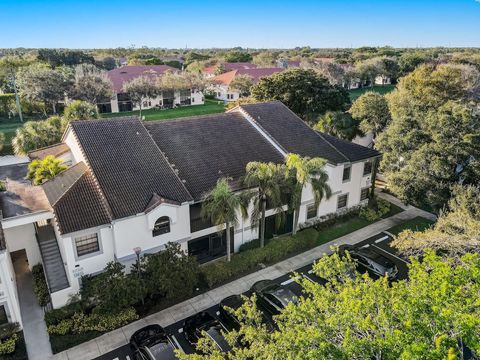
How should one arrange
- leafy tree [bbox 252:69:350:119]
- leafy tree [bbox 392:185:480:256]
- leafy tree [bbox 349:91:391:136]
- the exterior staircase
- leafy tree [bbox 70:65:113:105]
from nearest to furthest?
leafy tree [bbox 392:185:480:256]
the exterior staircase
leafy tree [bbox 349:91:391:136]
leafy tree [bbox 252:69:350:119]
leafy tree [bbox 70:65:113:105]

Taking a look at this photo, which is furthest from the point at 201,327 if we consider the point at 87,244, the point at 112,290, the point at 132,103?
the point at 132,103

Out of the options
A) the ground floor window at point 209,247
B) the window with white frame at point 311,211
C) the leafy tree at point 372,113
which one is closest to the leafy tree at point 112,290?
the ground floor window at point 209,247

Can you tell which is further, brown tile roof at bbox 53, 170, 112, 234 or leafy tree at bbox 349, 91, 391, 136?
leafy tree at bbox 349, 91, 391, 136

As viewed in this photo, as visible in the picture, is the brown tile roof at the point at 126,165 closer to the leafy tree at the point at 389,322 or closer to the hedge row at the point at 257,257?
the hedge row at the point at 257,257

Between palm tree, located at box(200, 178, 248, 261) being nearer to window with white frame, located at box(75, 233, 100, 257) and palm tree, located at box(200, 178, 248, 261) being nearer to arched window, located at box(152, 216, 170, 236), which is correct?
arched window, located at box(152, 216, 170, 236)

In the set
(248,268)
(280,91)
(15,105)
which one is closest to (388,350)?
(248,268)

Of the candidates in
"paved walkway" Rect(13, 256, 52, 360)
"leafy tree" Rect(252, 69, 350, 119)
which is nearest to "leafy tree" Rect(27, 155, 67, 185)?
"paved walkway" Rect(13, 256, 52, 360)
